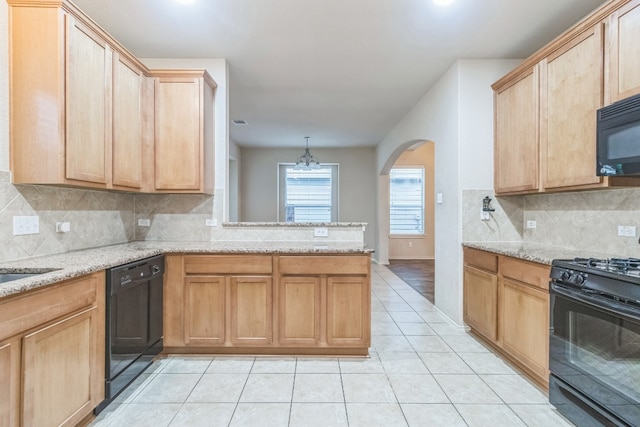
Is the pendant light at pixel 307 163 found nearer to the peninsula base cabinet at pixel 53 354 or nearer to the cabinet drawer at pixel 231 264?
the cabinet drawer at pixel 231 264

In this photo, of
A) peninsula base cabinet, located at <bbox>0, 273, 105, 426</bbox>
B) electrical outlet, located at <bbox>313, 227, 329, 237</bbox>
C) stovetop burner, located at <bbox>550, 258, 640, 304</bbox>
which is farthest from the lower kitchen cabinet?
peninsula base cabinet, located at <bbox>0, 273, 105, 426</bbox>

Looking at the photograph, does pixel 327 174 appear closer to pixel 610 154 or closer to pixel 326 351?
pixel 326 351

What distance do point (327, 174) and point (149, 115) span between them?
5.50 metres

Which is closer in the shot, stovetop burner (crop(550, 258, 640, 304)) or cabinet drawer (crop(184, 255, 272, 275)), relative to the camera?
stovetop burner (crop(550, 258, 640, 304))

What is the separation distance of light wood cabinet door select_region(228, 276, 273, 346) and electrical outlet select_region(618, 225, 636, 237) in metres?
2.59

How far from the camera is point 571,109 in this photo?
2.36 meters

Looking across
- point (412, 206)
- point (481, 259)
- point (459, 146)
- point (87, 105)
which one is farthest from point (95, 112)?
point (412, 206)

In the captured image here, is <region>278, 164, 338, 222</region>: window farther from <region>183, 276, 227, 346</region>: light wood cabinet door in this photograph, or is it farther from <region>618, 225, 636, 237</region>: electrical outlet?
<region>618, 225, 636, 237</region>: electrical outlet

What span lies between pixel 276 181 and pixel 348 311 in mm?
5770

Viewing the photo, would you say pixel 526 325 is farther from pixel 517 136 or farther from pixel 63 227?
pixel 63 227

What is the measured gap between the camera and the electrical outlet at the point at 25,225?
202 cm

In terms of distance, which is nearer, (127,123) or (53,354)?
(53,354)

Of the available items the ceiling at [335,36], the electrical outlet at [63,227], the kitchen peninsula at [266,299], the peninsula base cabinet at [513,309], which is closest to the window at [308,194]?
the ceiling at [335,36]

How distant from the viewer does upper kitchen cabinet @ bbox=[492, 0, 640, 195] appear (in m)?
2.01
